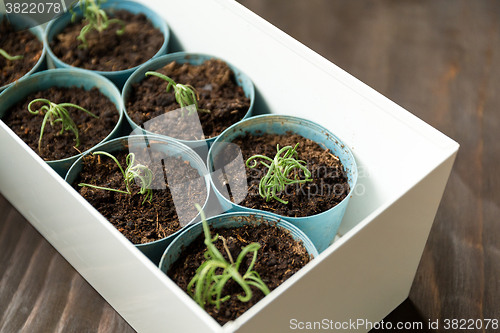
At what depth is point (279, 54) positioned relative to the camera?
998 millimetres

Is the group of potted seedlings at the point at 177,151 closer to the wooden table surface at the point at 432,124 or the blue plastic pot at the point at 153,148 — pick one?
the blue plastic pot at the point at 153,148

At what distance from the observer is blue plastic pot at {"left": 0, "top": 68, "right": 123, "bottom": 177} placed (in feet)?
3.59

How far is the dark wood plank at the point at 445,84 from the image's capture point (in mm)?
1080

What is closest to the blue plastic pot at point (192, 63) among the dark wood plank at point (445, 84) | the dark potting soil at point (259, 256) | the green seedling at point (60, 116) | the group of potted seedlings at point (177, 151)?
the group of potted seedlings at point (177, 151)

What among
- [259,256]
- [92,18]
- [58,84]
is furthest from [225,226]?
[92,18]

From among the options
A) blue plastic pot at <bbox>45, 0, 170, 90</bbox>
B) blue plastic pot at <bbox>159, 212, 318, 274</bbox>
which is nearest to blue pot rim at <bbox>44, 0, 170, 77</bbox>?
blue plastic pot at <bbox>45, 0, 170, 90</bbox>

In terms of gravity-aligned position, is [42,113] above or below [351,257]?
below

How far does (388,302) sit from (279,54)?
568mm

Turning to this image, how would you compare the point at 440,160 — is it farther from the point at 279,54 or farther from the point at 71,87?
the point at 71,87

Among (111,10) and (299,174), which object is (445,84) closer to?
(299,174)

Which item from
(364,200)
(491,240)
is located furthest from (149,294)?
(491,240)

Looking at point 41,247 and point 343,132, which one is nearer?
point 343,132

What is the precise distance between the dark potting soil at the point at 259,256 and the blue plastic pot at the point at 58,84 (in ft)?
1.23

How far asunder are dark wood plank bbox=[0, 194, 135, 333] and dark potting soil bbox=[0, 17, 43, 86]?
0.38 m
